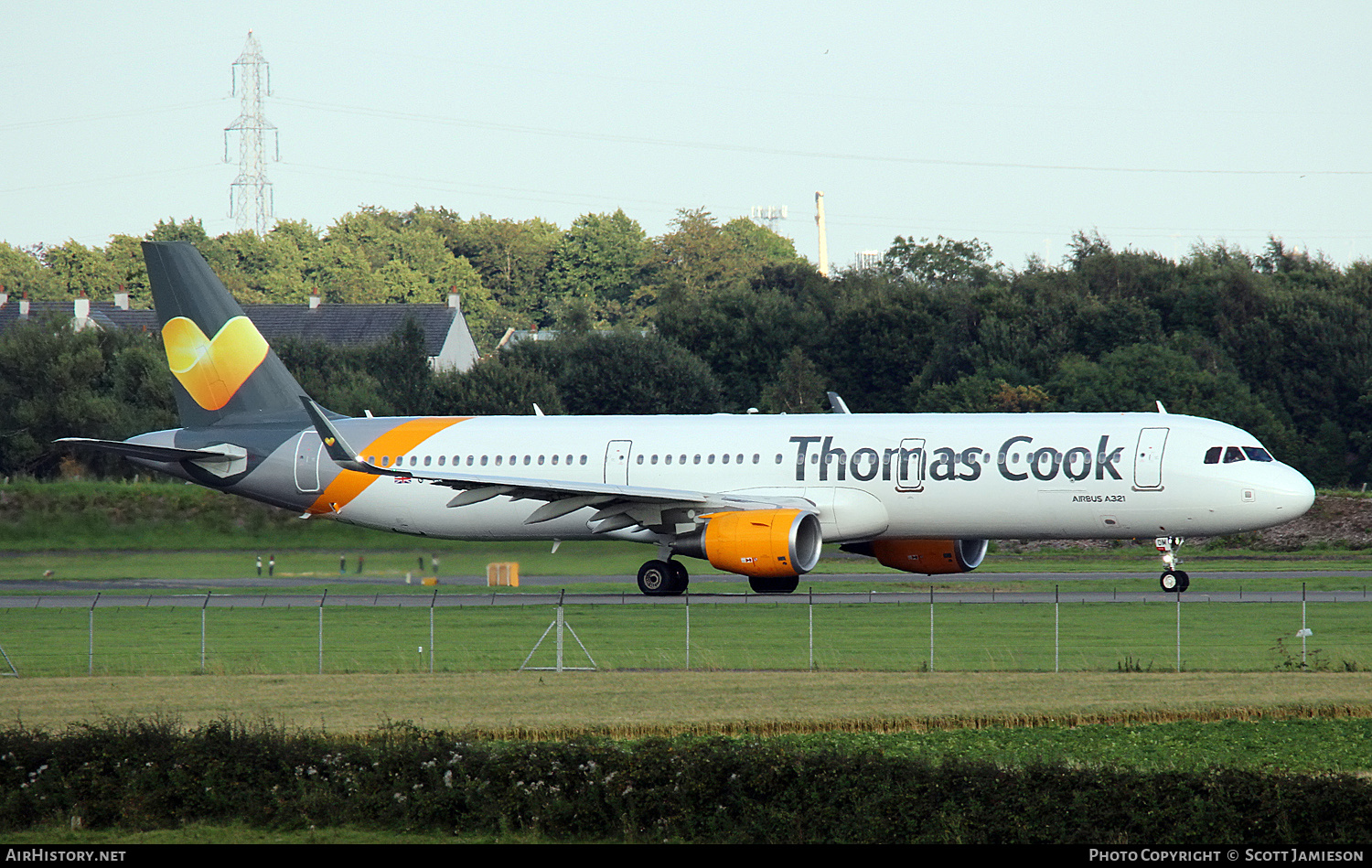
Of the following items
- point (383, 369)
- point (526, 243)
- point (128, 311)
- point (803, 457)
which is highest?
point (526, 243)

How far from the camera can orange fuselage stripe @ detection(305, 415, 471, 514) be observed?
142 feet

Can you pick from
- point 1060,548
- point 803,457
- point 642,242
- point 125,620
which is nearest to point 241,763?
point 125,620

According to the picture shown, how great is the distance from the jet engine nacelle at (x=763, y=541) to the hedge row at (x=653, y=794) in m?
18.9

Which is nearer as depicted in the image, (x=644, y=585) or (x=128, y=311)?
(x=644, y=585)

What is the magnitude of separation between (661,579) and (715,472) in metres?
3.06

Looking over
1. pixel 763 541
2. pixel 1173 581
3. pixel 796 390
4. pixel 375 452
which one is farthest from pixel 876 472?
pixel 796 390

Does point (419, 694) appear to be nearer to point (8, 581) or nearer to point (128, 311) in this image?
point (8, 581)

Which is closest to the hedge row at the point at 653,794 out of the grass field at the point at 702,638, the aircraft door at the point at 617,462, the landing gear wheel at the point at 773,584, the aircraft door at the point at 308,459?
the grass field at the point at 702,638

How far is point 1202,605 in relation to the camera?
38.2 metres

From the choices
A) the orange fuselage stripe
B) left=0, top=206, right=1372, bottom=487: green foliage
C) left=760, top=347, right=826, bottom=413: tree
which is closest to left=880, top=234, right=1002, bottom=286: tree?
left=0, top=206, right=1372, bottom=487: green foliage

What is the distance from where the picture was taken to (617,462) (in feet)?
137

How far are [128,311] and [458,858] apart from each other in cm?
11604

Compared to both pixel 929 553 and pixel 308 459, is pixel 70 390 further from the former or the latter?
pixel 929 553

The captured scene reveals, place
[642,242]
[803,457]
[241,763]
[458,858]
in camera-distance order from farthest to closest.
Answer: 1. [642,242]
2. [803,457]
3. [241,763]
4. [458,858]
